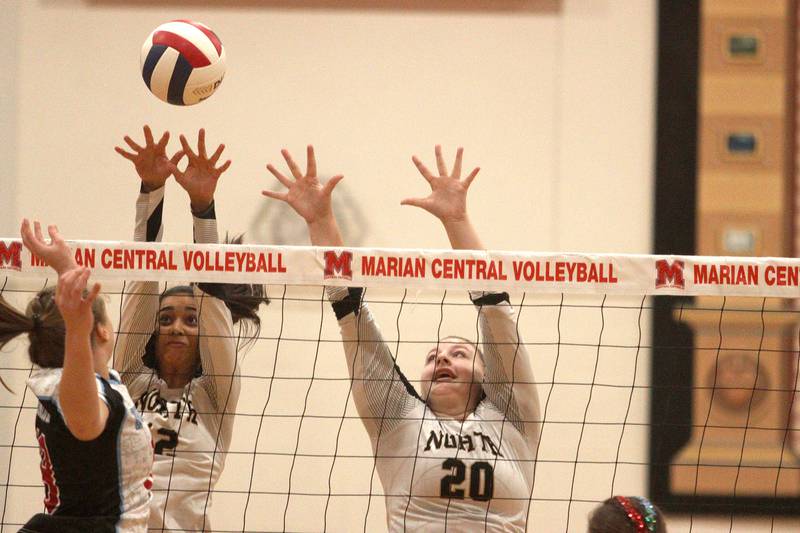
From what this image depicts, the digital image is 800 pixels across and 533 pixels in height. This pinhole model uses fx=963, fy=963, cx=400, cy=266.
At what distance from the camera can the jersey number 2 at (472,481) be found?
3.50 metres

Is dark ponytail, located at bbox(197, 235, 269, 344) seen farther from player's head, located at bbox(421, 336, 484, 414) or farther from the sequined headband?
the sequined headband

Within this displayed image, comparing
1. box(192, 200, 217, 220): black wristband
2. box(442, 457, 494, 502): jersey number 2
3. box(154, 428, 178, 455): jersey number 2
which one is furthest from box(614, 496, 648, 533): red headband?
box(192, 200, 217, 220): black wristband

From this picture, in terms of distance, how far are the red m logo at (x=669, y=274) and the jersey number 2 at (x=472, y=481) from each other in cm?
92

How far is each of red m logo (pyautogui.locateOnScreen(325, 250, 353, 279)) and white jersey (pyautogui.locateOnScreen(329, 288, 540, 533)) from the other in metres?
0.21

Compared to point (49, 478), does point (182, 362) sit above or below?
above

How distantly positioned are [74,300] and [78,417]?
291 mm

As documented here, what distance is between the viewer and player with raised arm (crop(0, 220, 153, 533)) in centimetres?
229

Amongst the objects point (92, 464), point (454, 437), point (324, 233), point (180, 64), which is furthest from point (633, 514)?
point (180, 64)

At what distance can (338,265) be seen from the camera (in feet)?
11.2

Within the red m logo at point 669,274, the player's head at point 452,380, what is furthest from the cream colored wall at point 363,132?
the red m logo at point 669,274

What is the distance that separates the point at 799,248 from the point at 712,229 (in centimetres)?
60

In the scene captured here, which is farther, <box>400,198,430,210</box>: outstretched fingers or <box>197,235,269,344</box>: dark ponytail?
<box>197,235,269,344</box>: dark ponytail

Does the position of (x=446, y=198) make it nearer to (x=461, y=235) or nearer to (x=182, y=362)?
(x=461, y=235)

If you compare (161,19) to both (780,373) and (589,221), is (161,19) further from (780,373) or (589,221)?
(780,373)
